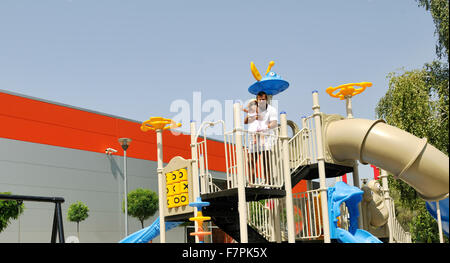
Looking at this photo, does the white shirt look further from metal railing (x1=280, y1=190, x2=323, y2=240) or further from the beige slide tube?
metal railing (x1=280, y1=190, x2=323, y2=240)

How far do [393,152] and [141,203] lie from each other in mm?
19183

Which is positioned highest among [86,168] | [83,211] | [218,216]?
[86,168]

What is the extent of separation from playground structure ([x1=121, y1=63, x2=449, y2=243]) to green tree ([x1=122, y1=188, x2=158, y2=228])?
612 inches

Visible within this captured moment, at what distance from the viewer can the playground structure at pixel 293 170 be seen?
7312 millimetres

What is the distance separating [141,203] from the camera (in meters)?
24.5

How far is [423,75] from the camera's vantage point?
14766 millimetres

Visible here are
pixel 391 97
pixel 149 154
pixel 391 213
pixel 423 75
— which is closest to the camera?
pixel 391 213

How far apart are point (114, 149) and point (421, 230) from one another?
16.5m

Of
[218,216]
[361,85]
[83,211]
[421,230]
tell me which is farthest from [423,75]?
[83,211]

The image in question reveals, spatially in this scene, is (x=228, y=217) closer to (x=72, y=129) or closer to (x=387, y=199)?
(x=387, y=199)
